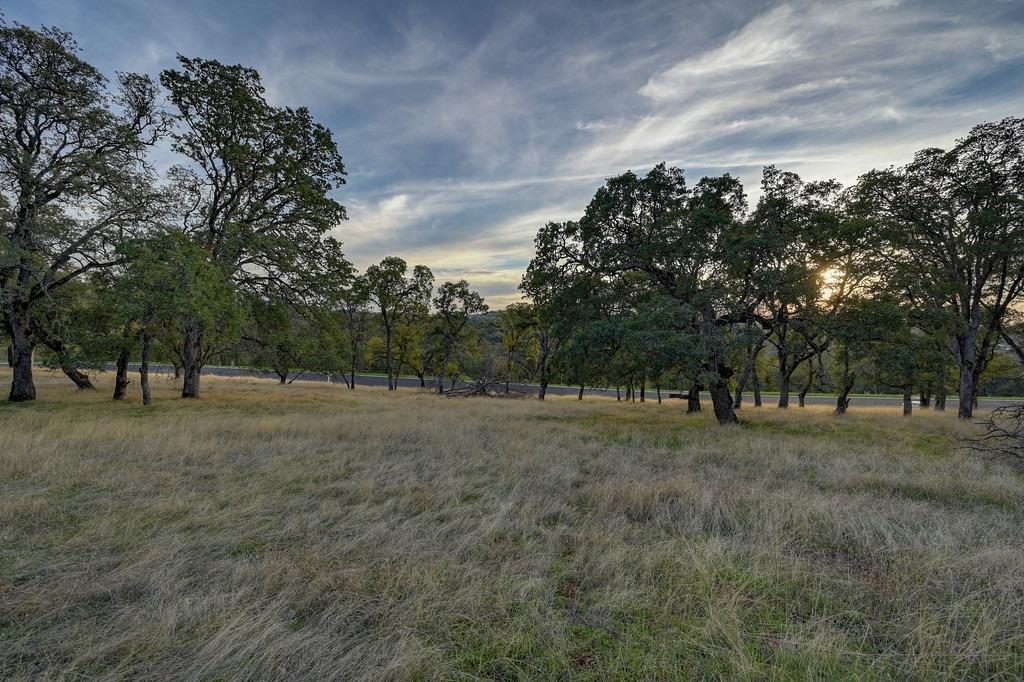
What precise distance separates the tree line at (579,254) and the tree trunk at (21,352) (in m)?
0.06

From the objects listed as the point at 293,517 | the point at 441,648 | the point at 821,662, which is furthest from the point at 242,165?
the point at 821,662

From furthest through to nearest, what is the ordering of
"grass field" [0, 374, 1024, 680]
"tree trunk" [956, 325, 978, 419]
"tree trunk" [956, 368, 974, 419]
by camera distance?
"tree trunk" [956, 368, 974, 419], "tree trunk" [956, 325, 978, 419], "grass field" [0, 374, 1024, 680]

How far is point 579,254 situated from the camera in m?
15.2

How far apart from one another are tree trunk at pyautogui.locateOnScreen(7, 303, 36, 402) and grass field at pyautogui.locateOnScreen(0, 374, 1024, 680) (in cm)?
1161

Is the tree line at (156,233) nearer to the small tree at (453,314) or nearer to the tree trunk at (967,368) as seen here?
the small tree at (453,314)

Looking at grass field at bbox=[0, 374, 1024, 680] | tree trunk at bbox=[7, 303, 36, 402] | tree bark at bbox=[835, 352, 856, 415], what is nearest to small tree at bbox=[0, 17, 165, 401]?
tree trunk at bbox=[7, 303, 36, 402]

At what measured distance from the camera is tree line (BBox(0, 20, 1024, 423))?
12.7m

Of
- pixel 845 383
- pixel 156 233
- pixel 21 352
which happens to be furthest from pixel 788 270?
pixel 21 352

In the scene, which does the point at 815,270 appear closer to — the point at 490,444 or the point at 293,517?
the point at 490,444

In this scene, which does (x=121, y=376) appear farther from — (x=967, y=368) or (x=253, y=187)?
(x=967, y=368)

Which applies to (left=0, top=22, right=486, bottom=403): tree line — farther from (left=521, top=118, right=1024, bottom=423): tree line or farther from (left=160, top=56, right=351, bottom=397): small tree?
(left=521, top=118, right=1024, bottom=423): tree line

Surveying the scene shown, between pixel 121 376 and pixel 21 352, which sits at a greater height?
pixel 21 352

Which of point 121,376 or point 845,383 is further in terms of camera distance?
point 845,383

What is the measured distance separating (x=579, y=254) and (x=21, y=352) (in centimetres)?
2239
